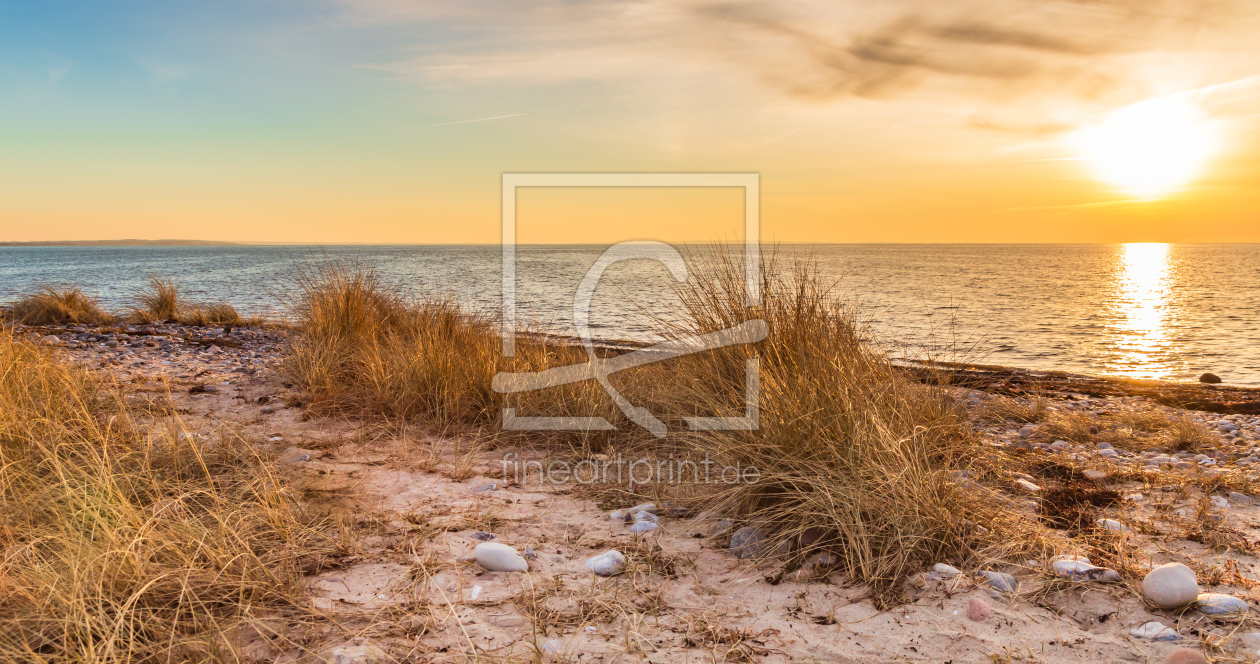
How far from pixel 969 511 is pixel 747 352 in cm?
169

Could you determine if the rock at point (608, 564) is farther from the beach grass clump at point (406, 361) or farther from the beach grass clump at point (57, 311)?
the beach grass clump at point (57, 311)

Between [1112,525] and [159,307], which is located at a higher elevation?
[159,307]

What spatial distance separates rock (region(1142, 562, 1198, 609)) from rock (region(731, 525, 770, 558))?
1.37m

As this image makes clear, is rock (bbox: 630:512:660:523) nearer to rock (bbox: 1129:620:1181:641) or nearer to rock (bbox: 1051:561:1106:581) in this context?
rock (bbox: 1051:561:1106:581)

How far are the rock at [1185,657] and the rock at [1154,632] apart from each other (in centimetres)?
15

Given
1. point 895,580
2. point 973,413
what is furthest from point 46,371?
point 973,413

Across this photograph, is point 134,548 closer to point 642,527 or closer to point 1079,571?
point 642,527

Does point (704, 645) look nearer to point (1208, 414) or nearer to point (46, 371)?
point (46, 371)

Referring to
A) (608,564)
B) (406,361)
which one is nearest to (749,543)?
(608,564)

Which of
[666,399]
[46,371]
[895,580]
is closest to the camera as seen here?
[895,580]

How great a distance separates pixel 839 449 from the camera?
3.03 m

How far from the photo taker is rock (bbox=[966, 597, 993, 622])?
7.50 feet

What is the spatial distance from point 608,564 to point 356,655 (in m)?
1.01

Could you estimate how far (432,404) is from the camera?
16.6ft
